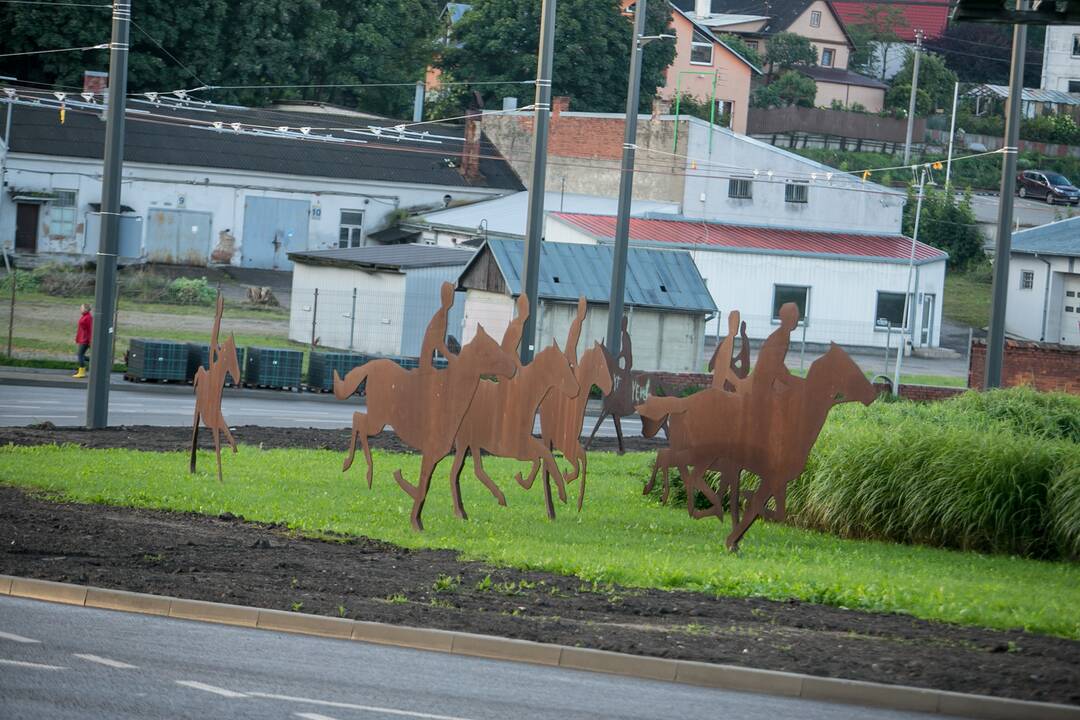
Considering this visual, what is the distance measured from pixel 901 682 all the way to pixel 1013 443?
24.5 ft

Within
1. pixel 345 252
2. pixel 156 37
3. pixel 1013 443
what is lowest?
pixel 1013 443

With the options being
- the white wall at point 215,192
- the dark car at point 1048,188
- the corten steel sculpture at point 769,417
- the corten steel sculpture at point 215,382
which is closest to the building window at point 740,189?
the white wall at point 215,192

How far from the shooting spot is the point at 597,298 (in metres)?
35.6

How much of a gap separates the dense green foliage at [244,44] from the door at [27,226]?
8.56 metres

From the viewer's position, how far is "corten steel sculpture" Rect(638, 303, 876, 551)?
13.6 m

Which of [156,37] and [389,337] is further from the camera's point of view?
[156,37]

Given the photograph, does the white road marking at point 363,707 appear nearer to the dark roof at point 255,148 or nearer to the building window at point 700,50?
the dark roof at point 255,148

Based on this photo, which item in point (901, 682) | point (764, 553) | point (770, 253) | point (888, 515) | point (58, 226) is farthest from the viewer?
point (58, 226)

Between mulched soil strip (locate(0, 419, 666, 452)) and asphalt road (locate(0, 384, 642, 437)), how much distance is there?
169cm

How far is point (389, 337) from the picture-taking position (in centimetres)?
3812

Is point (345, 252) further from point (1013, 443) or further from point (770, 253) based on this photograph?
point (1013, 443)

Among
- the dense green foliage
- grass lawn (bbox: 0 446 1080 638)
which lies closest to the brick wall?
grass lawn (bbox: 0 446 1080 638)

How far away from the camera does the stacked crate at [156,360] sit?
31.5 metres

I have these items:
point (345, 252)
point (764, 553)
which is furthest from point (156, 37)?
point (764, 553)
